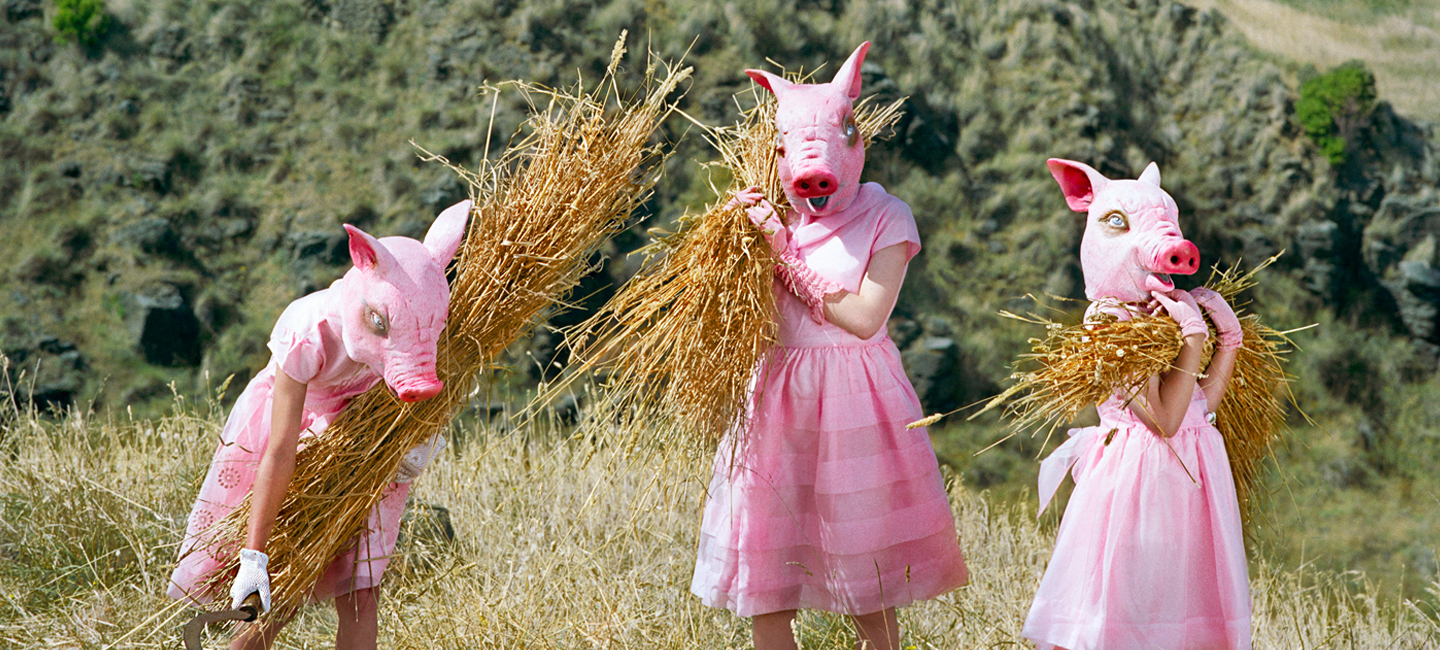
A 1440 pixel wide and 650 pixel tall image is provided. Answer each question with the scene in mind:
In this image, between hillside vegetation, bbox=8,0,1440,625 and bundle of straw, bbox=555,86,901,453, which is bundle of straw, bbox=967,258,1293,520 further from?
hillside vegetation, bbox=8,0,1440,625

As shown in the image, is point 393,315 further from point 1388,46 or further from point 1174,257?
point 1388,46

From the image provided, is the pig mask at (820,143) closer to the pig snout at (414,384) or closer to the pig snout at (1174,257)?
the pig snout at (1174,257)

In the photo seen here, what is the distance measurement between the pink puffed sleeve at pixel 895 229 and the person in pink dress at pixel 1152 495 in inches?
14.8

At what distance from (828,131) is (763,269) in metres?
0.34

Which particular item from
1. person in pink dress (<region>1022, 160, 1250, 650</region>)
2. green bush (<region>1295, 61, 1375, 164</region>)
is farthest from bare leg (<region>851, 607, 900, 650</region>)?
green bush (<region>1295, 61, 1375, 164</region>)

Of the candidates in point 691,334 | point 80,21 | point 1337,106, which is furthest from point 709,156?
point 691,334

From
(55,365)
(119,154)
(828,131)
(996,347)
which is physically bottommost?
(55,365)

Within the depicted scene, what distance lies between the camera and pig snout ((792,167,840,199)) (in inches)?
85.7

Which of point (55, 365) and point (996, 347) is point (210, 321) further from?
point (996, 347)

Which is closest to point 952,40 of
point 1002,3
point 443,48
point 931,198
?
point 1002,3

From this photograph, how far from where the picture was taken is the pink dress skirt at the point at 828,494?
2277 millimetres

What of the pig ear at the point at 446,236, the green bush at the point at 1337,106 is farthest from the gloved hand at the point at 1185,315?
the green bush at the point at 1337,106

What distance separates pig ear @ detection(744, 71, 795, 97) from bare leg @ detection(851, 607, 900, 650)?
122 centimetres

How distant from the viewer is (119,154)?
11180 mm
